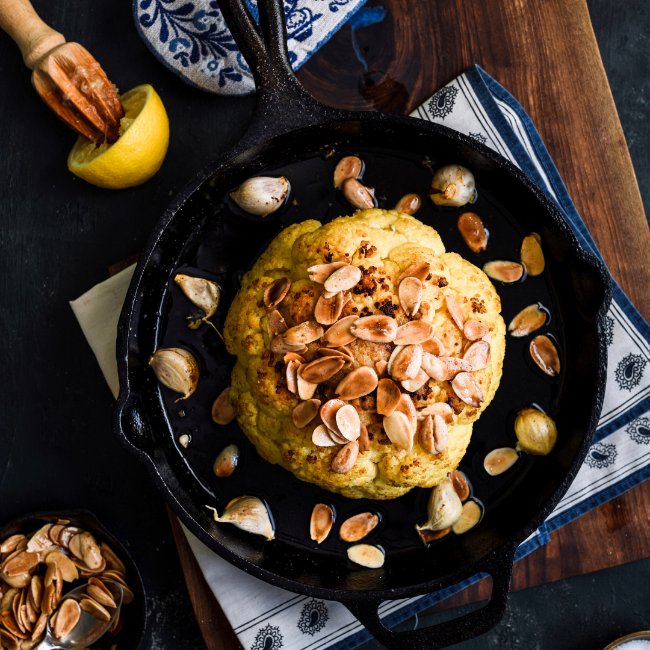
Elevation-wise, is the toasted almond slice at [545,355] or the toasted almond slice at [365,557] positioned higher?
the toasted almond slice at [545,355]

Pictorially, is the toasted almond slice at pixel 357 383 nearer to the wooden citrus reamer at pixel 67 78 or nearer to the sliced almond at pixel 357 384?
the sliced almond at pixel 357 384

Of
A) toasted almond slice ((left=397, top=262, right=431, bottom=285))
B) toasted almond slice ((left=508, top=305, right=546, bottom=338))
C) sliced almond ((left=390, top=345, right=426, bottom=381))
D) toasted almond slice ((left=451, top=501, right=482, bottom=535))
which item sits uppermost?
toasted almond slice ((left=397, top=262, right=431, bottom=285))

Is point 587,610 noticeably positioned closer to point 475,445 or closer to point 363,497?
point 475,445

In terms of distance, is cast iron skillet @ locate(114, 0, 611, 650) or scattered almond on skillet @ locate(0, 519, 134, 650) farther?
scattered almond on skillet @ locate(0, 519, 134, 650)

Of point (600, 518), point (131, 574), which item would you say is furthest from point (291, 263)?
point (600, 518)

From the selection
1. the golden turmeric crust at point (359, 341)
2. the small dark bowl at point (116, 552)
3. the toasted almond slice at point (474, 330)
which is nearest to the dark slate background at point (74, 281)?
the small dark bowl at point (116, 552)

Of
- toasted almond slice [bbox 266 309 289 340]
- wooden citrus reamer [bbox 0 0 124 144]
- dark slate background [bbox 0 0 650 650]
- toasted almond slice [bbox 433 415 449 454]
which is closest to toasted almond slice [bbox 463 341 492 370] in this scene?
toasted almond slice [bbox 433 415 449 454]

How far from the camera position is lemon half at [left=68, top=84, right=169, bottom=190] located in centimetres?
119

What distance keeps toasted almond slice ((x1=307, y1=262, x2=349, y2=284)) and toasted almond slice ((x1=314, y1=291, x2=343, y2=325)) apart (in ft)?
0.12

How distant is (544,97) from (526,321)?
547 millimetres

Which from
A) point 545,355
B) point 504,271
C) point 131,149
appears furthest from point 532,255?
point 131,149

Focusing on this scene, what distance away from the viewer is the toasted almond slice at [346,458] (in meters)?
1.01

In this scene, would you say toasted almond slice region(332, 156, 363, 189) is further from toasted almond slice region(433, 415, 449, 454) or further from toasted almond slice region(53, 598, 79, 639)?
toasted almond slice region(53, 598, 79, 639)

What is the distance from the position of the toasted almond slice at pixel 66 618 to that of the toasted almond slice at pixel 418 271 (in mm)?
1020
